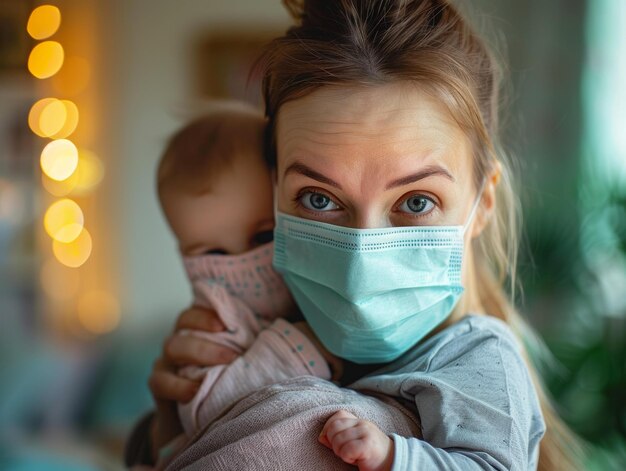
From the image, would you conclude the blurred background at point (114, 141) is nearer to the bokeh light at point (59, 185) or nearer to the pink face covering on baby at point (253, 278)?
the bokeh light at point (59, 185)

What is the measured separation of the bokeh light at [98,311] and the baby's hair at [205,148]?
12.7ft

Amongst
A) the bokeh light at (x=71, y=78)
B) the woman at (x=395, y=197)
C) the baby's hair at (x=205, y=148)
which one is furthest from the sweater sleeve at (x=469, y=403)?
the bokeh light at (x=71, y=78)

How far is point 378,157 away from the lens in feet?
2.96

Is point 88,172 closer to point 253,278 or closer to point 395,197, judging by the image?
point 253,278

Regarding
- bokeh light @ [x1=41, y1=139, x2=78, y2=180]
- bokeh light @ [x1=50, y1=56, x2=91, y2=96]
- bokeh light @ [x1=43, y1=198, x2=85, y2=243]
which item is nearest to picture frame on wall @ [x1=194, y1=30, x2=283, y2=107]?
bokeh light @ [x1=50, y1=56, x2=91, y2=96]

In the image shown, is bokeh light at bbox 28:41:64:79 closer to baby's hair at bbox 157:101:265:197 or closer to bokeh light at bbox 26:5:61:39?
bokeh light at bbox 26:5:61:39

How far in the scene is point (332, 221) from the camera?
38.7 inches

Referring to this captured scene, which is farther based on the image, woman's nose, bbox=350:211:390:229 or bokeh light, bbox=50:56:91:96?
bokeh light, bbox=50:56:91:96

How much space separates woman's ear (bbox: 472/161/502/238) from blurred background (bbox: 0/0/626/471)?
2.95 meters

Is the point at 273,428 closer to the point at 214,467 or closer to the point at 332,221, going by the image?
the point at 214,467

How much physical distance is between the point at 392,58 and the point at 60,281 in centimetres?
445

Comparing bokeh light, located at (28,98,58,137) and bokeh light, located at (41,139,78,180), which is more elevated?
bokeh light, located at (28,98,58,137)

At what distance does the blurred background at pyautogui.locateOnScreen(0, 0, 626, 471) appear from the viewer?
3979mm

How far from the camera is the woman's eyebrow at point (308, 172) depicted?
93 centimetres
